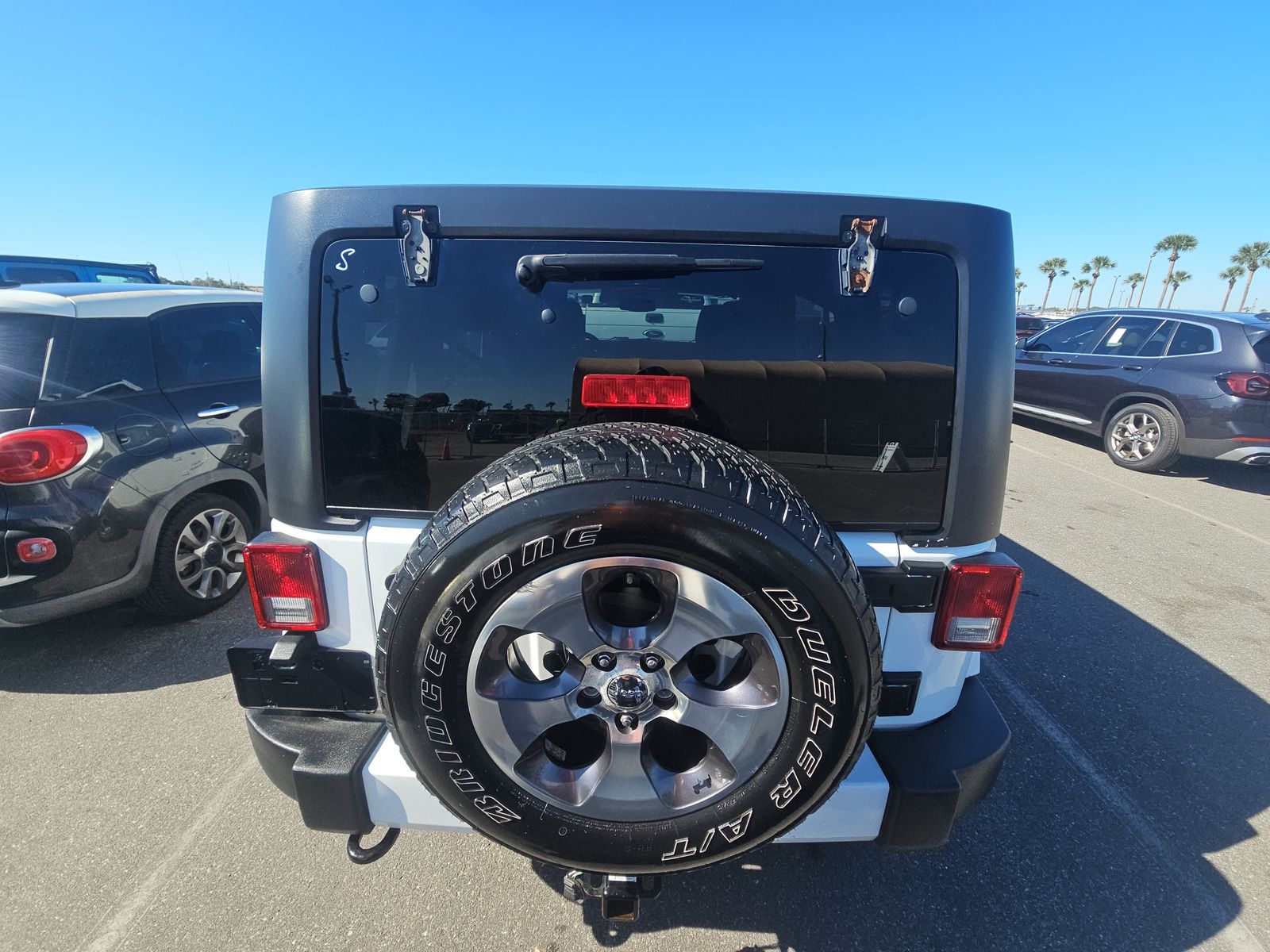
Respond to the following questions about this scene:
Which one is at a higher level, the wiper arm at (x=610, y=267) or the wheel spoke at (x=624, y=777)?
the wiper arm at (x=610, y=267)

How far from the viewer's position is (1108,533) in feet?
17.9

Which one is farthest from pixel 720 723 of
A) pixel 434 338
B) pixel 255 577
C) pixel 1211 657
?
pixel 1211 657

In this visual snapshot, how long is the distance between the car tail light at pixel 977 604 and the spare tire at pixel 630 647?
469mm

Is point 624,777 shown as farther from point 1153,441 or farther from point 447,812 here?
point 1153,441

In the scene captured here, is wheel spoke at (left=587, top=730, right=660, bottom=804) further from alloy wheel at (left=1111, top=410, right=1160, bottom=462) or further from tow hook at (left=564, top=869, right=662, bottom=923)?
alloy wheel at (left=1111, top=410, right=1160, bottom=462)

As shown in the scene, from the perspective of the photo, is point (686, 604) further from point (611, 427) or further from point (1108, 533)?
point (1108, 533)

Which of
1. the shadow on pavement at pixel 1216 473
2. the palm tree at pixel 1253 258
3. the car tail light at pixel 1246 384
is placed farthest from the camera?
the palm tree at pixel 1253 258

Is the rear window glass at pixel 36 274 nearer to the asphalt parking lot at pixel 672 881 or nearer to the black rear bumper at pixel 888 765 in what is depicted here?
the asphalt parking lot at pixel 672 881

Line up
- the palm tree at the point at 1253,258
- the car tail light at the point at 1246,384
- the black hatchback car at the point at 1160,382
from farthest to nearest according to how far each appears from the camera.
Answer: the palm tree at the point at 1253,258 < the black hatchback car at the point at 1160,382 < the car tail light at the point at 1246,384

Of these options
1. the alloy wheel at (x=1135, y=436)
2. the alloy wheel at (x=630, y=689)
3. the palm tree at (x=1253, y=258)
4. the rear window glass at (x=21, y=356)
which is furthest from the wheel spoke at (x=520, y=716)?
the palm tree at (x=1253, y=258)

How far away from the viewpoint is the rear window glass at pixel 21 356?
110 inches

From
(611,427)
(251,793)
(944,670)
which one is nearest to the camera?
(611,427)

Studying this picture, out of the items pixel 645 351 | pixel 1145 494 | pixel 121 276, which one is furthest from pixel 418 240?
pixel 121 276

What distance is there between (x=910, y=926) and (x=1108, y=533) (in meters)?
5.07
